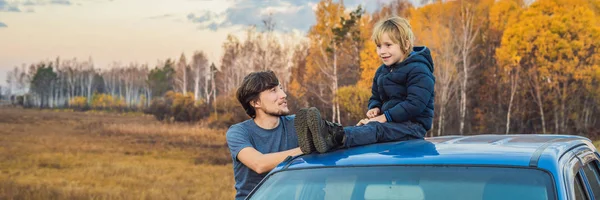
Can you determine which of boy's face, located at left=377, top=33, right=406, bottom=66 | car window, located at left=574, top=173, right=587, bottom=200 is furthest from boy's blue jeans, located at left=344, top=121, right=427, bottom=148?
car window, located at left=574, top=173, right=587, bottom=200

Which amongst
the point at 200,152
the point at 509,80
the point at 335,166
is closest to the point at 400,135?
the point at 335,166

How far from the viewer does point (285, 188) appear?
11.5 ft

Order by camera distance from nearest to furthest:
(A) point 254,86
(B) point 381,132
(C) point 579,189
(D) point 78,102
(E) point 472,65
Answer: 1. (C) point 579,189
2. (B) point 381,132
3. (A) point 254,86
4. (E) point 472,65
5. (D) point 78,102

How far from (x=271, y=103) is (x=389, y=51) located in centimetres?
104

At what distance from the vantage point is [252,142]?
4.66m

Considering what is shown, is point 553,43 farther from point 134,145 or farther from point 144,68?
point 144,68

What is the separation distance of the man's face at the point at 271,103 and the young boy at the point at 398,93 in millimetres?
489

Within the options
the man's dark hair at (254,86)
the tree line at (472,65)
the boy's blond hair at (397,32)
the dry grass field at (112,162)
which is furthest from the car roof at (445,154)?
the tree line at (472,65)

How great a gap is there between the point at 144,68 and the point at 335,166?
5647 inches

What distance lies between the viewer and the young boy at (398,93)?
4.49m

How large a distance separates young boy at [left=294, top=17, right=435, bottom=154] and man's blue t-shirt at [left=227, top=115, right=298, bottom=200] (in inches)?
18.5

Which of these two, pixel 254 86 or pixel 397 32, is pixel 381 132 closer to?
pixel 254 86

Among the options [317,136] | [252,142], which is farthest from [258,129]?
[317,136]

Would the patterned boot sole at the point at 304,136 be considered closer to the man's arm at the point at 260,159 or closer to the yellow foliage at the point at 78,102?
the man's arm at the point at 260,159
